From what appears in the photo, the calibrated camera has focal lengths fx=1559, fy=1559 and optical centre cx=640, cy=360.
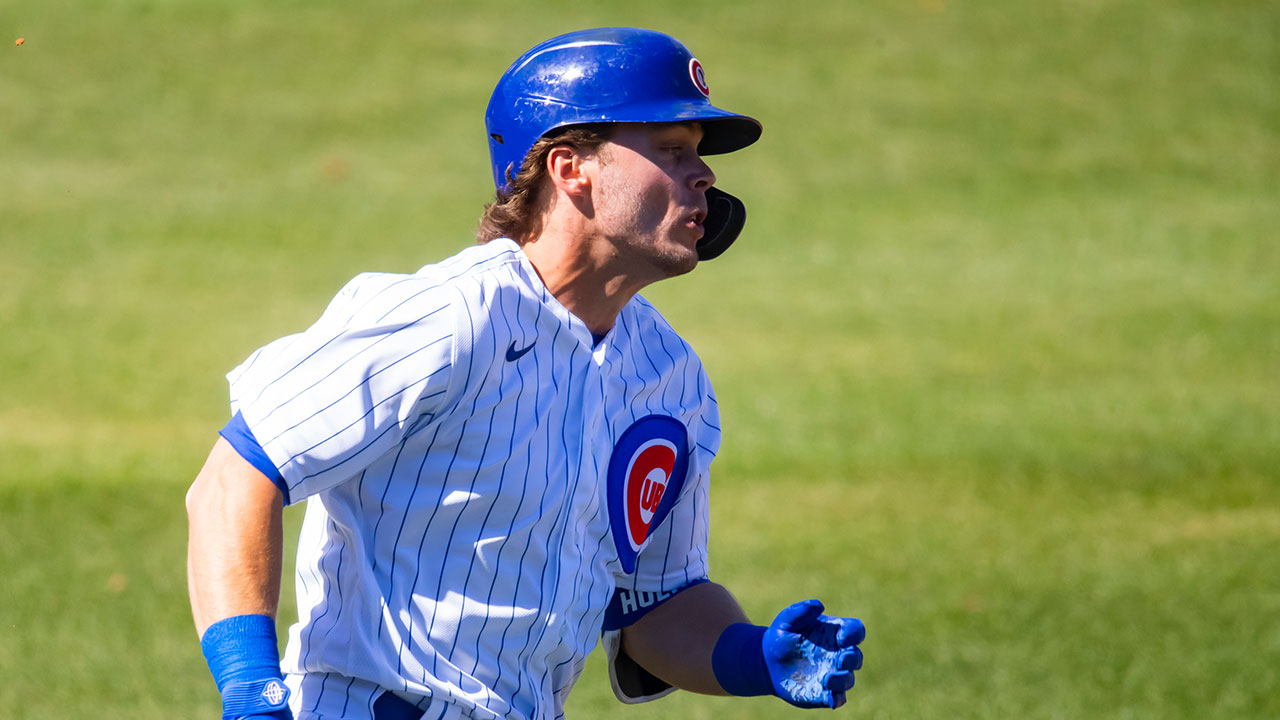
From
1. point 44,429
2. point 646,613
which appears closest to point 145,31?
point 44,429

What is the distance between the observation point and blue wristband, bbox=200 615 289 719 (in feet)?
8.69

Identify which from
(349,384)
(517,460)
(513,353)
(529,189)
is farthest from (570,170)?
(349,384)

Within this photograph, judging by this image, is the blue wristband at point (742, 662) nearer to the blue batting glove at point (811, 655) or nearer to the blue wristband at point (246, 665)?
the blue batting glove at point (811, 655)

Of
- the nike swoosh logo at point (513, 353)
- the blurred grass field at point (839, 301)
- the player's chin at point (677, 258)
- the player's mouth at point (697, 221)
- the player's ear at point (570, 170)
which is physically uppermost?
the player's ear at point (570, 170)

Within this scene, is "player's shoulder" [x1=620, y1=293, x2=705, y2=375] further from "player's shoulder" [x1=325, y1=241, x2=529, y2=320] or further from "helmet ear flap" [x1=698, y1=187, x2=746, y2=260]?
"player's shoulder" [x1=325, y1=241, x2=529, y2=320]

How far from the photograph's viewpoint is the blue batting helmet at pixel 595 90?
332 cm

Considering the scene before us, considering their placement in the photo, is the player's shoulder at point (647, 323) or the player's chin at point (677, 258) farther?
the player's shoulder at point (647, 323)

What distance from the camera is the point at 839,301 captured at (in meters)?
14.6

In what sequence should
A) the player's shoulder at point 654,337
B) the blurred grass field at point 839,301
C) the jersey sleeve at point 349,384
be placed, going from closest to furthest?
the jersey sleeve at point 349,384
the player's shoulder at point 654,337
the blurred grass field at point 839,301

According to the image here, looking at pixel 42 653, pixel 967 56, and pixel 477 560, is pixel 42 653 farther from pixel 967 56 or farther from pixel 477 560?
pixel 967 56

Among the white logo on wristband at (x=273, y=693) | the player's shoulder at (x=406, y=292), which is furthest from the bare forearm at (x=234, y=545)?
the player's shoulder at (x=406, y=292)

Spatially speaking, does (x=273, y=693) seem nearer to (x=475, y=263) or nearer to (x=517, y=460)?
(x=517, y=460)

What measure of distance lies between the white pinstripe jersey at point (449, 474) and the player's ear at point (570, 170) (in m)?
0.19

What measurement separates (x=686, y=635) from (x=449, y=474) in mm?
951
